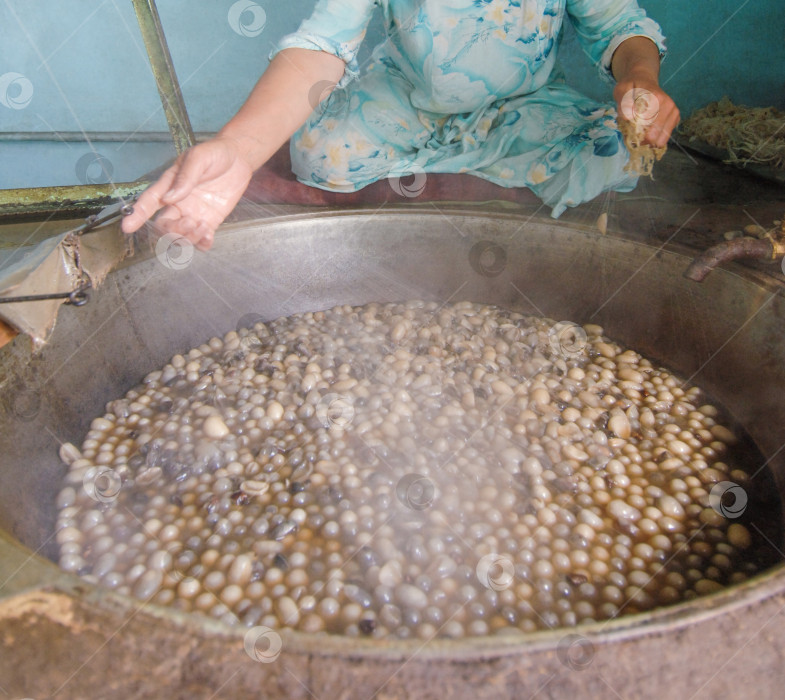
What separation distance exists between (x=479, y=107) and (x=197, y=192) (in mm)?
1051

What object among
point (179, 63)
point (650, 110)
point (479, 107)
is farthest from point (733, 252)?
point (179, 63)

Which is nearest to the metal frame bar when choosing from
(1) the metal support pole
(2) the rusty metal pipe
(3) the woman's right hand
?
(1) the metal support pole

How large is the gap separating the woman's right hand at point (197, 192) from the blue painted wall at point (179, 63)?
202 centimetres

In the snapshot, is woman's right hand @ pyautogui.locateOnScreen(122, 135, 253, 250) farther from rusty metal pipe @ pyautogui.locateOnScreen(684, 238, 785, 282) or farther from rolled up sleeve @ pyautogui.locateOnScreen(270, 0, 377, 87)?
rusty metal pipe @ pyautogui.locateOnScreen(684, 238, 785, 282)

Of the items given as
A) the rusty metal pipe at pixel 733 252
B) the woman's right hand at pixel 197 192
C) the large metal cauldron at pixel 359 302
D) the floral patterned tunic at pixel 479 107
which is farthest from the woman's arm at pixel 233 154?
the rusty metal pipe at pixel 733 252

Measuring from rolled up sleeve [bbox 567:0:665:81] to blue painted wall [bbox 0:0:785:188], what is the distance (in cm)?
135

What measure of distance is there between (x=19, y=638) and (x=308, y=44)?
4.27ft

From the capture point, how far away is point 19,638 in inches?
21.9

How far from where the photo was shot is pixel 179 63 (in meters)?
2.92

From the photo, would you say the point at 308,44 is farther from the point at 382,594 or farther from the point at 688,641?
the point at 688,641

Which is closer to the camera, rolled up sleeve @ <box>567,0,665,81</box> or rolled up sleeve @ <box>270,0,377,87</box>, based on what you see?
rolled up sleeve @ <box>270,0,377,87</box>

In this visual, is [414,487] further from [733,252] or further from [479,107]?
[479,107]

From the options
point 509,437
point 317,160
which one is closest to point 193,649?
point 509,437

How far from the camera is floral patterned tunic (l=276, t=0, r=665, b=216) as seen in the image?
1557mm
